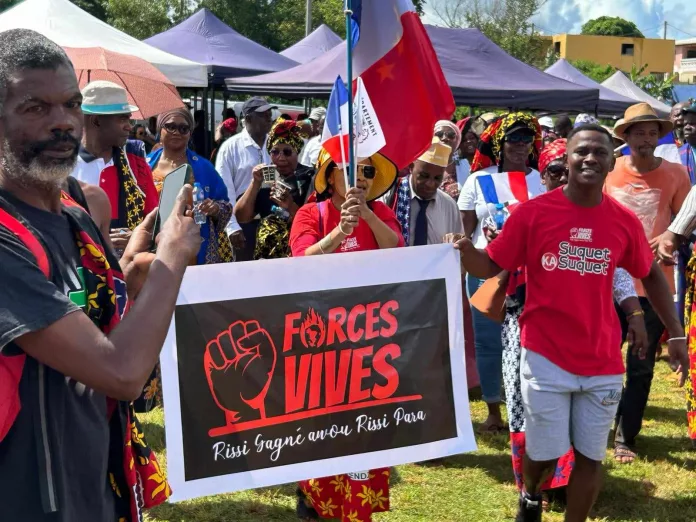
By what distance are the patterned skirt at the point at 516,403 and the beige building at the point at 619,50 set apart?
84.6 m

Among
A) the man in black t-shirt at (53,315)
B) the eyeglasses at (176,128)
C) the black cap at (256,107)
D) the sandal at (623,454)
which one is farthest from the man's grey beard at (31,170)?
the black cap at (256,107)

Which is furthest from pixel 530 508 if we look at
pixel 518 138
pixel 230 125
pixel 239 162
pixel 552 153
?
pixel 230 125

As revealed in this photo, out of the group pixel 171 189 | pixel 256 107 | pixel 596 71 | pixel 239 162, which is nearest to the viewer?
pixel 171 189

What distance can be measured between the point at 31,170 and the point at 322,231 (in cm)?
268

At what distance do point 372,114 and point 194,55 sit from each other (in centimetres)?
1200

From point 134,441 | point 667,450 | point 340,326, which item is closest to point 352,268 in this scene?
point 340,326

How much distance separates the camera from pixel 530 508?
4559mm

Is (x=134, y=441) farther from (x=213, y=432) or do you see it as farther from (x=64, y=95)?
(x=213, y=432)

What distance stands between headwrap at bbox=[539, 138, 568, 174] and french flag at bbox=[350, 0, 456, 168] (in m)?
0.91

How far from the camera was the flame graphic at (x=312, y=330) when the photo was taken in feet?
13.5

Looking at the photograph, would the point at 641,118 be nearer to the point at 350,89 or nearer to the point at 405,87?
the point at 405,87

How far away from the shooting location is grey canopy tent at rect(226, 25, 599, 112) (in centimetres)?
1277

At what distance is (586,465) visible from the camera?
4.27 m

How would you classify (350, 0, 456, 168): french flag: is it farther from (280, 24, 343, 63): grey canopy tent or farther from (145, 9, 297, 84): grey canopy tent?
(280, 24, 343, 63): grey canopy tent
